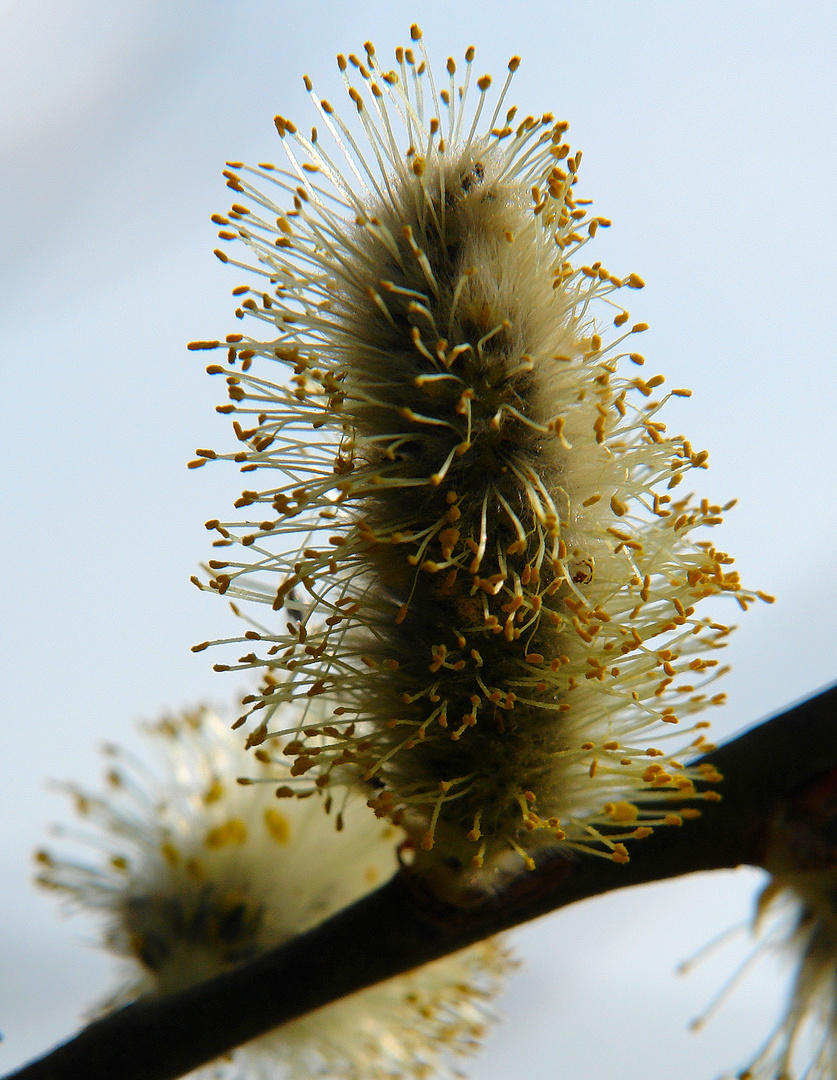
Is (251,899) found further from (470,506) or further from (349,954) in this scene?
(470,506)

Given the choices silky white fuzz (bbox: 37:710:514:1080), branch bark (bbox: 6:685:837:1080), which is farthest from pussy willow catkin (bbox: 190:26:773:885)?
silky white fuzz (bbox: 37:710:514:1080)

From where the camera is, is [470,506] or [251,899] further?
[251,899]

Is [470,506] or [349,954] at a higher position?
[470,506]

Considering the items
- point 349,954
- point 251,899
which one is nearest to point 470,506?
point 349,954

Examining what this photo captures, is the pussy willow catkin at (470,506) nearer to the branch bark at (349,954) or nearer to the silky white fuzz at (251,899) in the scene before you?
the branch bark at (349,954)

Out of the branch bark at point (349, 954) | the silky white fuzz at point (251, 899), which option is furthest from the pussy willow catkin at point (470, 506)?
the silky white fuzz at point (251, 899)

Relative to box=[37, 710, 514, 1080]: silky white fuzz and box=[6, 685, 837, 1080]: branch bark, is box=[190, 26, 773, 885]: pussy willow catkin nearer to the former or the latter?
box=[6, 685, 837, 1080]: branch bark

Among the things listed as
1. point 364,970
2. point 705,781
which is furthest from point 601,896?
point 364,970
